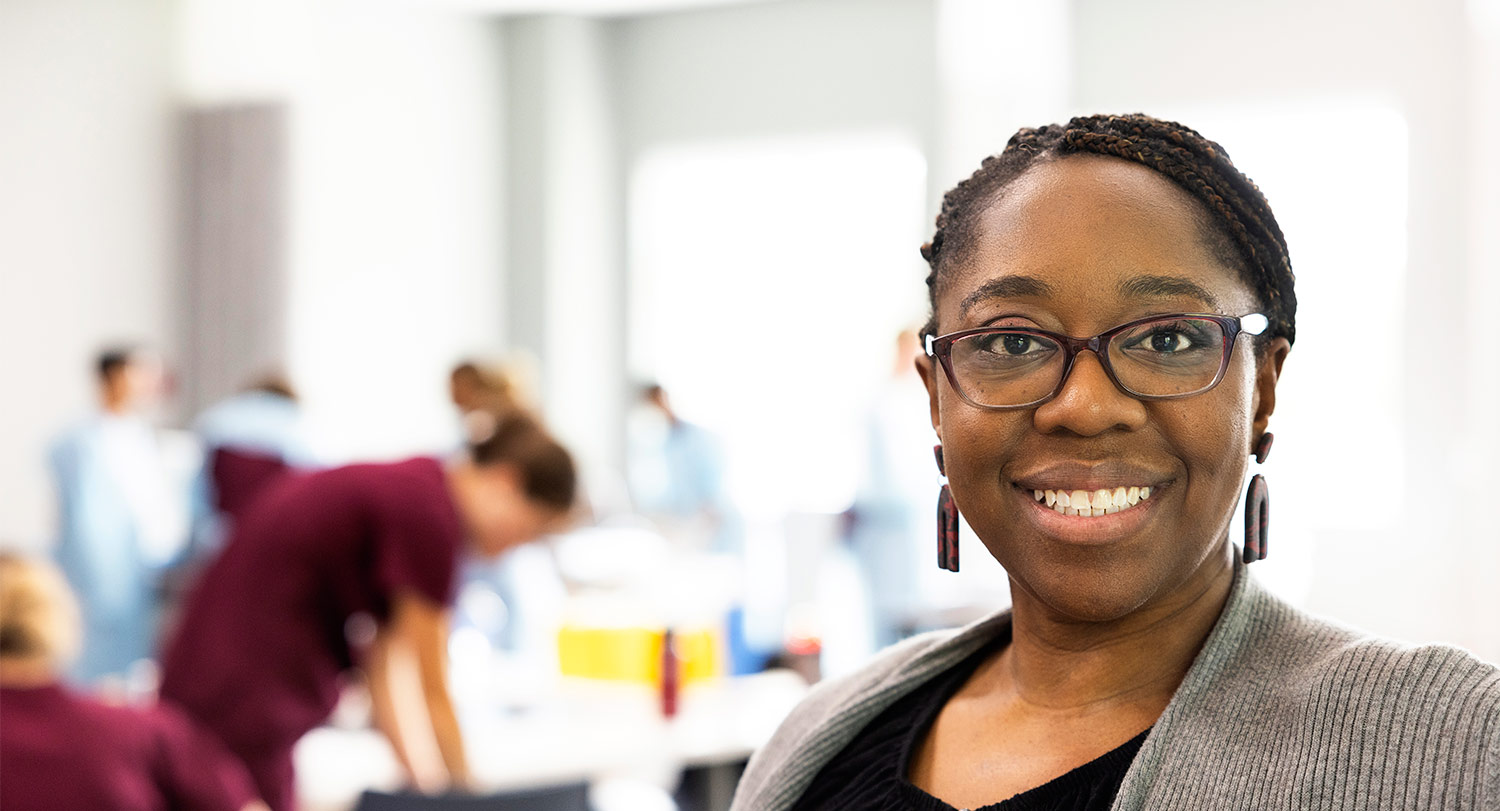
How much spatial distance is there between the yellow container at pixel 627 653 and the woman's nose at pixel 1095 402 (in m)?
2.73

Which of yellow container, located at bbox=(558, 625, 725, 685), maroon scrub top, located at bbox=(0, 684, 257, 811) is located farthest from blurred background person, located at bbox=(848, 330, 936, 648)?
maroon scrub top, located at bbox=(0, 684, 257, 811)

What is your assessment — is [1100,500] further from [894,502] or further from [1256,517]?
[894,502]

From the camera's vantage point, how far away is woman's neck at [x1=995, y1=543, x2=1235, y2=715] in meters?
0.93

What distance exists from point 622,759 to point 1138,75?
554 centimetres

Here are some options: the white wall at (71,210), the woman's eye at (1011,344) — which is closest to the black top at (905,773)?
the woman's eye at (1011,344)

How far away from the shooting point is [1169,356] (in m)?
0.87

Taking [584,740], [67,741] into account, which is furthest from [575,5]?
[67,741]

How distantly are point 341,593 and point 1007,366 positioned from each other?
6.53 ft

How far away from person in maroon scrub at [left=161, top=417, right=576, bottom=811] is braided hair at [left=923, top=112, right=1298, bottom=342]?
185 cm

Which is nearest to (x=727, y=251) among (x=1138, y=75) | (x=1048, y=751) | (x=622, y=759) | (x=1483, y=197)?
(x=1138, y=75)

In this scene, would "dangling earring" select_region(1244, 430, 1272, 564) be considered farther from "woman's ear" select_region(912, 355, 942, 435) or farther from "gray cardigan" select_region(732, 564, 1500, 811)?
"woman's ear" select_region(912, 355, 942, 435)

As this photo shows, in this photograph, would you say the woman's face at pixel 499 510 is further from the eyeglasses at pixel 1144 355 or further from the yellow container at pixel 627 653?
the eyeglasses at pixel 1144 355

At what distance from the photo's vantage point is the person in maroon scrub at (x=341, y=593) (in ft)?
8.57

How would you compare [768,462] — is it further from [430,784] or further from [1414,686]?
[1414,686]
